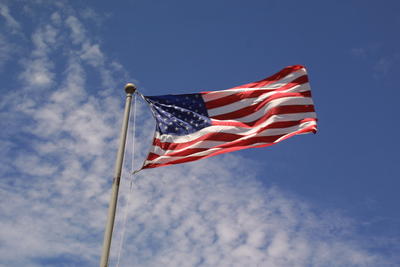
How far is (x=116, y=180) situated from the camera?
10.1 meters

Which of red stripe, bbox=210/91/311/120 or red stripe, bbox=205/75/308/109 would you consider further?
red stripe, bbox=205/75/308/109

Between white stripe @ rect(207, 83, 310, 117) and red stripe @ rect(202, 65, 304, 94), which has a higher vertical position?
red stripe @ rect(202, 65, 304, 94)

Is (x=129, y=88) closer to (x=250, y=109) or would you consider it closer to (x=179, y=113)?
(x=179, y=113)

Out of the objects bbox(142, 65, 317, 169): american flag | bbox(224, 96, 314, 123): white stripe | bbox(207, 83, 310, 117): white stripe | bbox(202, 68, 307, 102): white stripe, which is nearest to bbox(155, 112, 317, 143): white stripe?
bbox(142, 65, 317, 169): american flag

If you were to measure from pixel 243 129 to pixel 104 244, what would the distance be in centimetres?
560

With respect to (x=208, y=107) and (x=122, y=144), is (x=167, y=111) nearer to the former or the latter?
(x=208, y=107)

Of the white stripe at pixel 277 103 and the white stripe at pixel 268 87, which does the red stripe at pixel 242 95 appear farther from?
→ the white stripe at pixel 277 103

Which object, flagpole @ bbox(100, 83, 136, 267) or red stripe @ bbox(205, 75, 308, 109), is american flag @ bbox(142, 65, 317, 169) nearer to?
red stripe @ bbox(205, 75, 308, 109)

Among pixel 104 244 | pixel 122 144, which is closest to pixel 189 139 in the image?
pixel 122 144

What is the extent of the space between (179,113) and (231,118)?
161 cm

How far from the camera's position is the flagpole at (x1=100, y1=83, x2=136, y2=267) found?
916 centimetres

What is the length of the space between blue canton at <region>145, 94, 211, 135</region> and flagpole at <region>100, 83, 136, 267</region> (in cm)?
125

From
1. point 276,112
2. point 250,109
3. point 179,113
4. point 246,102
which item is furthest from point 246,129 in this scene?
point 179,113

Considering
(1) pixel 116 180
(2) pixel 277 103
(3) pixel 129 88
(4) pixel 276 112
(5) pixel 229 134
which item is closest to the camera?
(1) pixel 116 180
